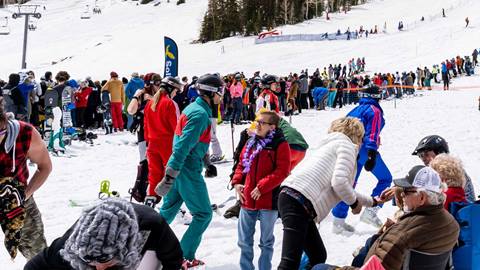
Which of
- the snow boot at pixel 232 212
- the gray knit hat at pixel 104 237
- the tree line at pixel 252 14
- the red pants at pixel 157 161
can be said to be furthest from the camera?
the tree line at pixel 252 14

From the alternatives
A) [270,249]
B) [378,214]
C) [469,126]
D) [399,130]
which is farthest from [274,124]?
[469,126]

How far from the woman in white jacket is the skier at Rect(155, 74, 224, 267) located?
0.98m

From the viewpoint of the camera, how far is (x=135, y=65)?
52.6m

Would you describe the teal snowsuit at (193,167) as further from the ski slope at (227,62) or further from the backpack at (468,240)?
the backpack at (468,240)

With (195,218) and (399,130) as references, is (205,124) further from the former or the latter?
(399,130)

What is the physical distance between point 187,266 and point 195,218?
450 millimetres

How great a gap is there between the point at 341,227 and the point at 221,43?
56839 millimetres

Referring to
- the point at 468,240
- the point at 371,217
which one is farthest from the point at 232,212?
the point at 468,240

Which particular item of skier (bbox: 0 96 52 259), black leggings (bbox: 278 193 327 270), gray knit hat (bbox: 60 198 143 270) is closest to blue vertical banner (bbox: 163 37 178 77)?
skier (bbox: 0 96 52 259)

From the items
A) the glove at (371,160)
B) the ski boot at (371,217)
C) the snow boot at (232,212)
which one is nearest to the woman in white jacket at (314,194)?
the glove at (371,160)

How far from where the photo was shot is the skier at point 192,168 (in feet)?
15.4

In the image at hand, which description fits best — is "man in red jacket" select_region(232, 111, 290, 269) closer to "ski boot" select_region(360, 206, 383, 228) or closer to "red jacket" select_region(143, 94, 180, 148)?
"red jacket" select_region(143, 94, 180, 148)

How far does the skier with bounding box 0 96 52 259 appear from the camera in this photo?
375cm

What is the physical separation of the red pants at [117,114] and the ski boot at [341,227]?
9697 mm
